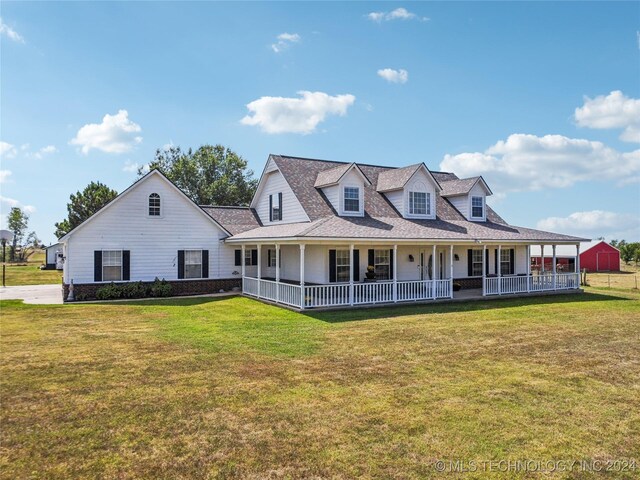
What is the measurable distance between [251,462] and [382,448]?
1602 millimetres

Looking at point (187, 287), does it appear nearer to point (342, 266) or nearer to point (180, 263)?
point (180, 263)

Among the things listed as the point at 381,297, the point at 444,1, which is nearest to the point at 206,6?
the point at 444,1

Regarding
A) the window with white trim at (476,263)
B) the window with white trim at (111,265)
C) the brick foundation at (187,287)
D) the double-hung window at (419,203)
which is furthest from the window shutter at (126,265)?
the window with white trim at (476,263)

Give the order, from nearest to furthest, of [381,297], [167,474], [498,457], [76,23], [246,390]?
[167,474] < [498,457] < [246,390] < [76,23] < [381,297]

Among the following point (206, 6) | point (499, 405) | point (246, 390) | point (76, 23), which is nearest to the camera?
point (499, 405)

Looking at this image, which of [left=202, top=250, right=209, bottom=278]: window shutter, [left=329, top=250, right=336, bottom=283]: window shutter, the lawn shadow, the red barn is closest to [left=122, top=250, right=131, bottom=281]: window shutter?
[left=202, top=250, right=209, bottom=278]: window shutter

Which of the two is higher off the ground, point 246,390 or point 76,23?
point 76,23

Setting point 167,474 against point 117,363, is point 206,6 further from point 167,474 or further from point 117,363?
point 167,474

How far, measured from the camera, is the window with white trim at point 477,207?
2523 cm

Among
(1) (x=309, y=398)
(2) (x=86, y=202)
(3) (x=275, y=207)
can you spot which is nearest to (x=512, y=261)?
(3) (x=275, y=207)

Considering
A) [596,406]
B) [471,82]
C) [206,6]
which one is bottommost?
[596,406]

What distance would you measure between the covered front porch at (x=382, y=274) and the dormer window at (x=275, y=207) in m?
1.77

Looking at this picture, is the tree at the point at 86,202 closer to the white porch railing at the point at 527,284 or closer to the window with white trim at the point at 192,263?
the window with white trim at the point at 192,263

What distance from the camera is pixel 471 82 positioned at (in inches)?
739
